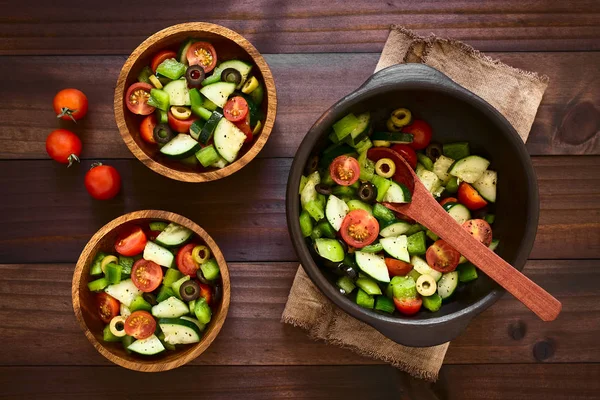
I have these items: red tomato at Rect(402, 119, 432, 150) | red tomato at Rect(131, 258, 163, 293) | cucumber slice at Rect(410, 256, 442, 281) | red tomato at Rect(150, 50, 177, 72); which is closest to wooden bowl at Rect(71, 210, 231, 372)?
red tomato at Rect(131, 258, 163, 293)

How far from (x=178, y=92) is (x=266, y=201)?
45 centimetres

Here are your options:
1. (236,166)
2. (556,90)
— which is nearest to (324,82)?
(236,166)

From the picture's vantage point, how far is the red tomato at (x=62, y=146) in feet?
6.66

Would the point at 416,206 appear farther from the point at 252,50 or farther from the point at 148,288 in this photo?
the point at 148,288

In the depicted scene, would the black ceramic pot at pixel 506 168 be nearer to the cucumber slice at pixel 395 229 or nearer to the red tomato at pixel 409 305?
the red tomato at pixel 409 305

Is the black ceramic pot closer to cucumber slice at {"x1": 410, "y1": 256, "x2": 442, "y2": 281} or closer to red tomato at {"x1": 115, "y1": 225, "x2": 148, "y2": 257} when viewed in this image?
cucumber slice at {"x1": 410, "y1": 256, "x2": 442, "y2": 281}

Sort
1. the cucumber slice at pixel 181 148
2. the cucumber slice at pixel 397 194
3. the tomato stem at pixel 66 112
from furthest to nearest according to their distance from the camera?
1. the tomato stem at pixel 66 112
2. the cucumber slice at pixel 181 148
3. the cucumber slice at pixel 397 194

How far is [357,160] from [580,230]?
32.4 inches

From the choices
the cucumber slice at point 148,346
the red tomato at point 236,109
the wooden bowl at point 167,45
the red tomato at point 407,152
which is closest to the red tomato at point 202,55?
the wooden bowl at point 167,45

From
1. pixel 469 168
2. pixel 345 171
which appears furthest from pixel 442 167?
pixel 345 171

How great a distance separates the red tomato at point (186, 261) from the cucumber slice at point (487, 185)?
0.88 m

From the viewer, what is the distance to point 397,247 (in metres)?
1.86

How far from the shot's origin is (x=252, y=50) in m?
1.87

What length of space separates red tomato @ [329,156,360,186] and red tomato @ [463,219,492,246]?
354 mm
